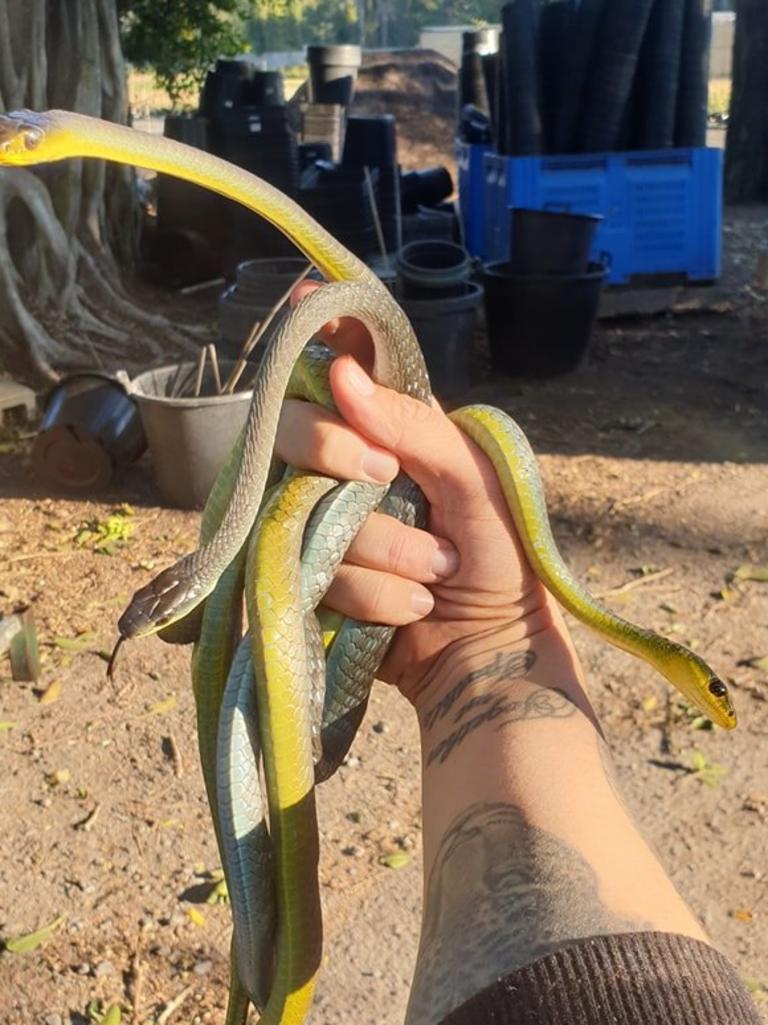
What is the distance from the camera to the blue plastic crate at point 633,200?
28.1 ft

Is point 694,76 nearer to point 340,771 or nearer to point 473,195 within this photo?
point 473,195

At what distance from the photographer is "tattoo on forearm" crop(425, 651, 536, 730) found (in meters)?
1.92

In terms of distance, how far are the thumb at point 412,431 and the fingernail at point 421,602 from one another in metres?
0.15

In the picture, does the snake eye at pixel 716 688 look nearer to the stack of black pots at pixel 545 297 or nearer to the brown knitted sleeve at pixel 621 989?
the brown knitted sleeve at pixel 621 989

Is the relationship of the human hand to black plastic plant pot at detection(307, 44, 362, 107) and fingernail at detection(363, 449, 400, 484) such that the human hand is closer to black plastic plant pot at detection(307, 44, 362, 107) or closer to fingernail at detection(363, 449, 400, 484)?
fingernail at detection(363, 449, 400, 484)

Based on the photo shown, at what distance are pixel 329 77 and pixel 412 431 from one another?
636 inches

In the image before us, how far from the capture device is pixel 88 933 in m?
3.01

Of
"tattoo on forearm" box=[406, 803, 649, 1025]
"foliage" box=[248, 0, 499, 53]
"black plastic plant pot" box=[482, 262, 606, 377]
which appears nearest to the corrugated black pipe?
"black plastic plant pot" box=[482, 262, 606, 377]

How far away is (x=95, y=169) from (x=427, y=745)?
8.16 m

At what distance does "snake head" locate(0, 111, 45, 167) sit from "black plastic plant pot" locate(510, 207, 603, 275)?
657cm

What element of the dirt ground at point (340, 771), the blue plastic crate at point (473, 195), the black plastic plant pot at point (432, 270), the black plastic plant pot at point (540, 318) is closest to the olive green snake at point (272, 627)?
the dirt ground at point (340, 771)

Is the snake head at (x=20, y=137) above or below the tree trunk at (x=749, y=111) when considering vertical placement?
above

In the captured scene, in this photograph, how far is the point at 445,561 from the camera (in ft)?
6.25

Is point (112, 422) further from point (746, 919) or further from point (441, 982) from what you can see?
point (441, 982)
